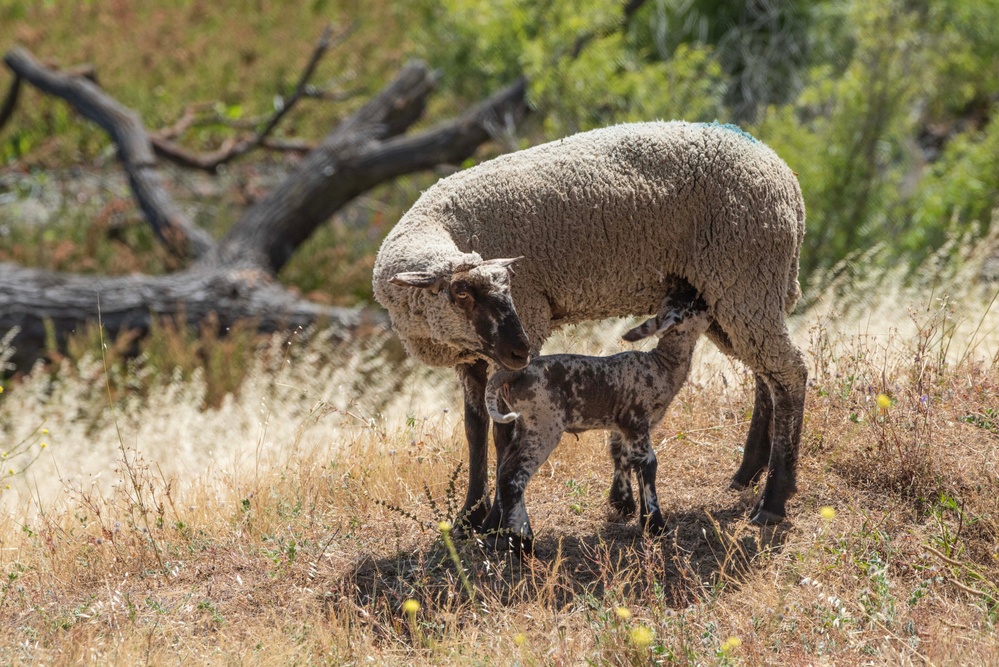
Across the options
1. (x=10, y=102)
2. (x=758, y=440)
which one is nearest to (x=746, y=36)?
(x=10, y=102)

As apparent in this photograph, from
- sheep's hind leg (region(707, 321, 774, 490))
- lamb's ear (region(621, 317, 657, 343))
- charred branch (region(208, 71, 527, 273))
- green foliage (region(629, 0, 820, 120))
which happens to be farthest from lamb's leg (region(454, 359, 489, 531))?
green foliage (region(629, 0, 820, 120))

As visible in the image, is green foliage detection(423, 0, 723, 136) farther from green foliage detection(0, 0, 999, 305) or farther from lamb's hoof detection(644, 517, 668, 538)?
lamb's hoof detection(644, 517, 668, 538)

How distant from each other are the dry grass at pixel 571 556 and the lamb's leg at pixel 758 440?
0.18 metres

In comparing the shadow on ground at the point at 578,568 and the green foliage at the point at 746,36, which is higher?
the green foliage at the point at 746,36

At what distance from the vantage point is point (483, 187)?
5.18 meters

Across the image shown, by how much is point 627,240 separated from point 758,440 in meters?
1.47

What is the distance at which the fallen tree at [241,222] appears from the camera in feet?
35.3

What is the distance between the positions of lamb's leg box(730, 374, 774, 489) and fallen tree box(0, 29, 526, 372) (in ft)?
17.1

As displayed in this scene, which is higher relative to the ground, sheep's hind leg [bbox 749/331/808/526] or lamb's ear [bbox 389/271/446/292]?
lamb's ear [bbox 389/271/446/292]

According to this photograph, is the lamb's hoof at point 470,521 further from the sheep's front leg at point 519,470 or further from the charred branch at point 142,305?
the charred branch at point 142,305

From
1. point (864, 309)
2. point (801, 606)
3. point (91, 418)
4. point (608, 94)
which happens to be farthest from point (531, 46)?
point (801, 606)

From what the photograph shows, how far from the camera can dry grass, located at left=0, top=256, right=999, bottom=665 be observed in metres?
4.41

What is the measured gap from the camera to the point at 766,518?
5.42m

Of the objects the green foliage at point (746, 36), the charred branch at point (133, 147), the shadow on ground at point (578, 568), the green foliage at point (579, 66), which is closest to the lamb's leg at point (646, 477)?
the shadow on ground at point (578, 568)
